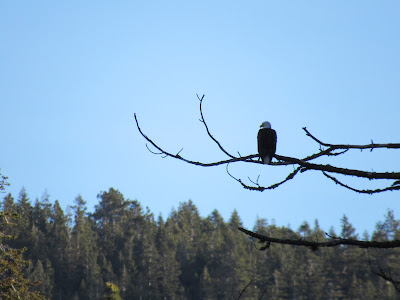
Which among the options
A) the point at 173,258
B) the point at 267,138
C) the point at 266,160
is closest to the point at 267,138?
the point at 267,138

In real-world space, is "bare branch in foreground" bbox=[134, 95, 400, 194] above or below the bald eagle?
below

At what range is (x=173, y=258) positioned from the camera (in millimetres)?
123062

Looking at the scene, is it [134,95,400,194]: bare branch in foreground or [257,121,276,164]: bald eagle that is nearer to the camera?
[134,95,400,194]: bare branch in foreground

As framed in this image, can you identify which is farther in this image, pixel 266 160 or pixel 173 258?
pixel 173 258

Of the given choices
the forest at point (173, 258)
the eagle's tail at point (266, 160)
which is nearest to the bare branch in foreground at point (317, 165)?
the eagle's tail at point (266, 160)

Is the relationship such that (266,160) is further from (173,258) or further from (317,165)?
(173,258)

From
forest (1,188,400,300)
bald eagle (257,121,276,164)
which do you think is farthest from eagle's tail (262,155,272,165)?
forest (1,188,400,300)

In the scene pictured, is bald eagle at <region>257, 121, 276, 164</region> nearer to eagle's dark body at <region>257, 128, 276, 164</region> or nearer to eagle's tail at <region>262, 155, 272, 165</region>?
A: eagle's dark body at <region>257, 128, 276, 164</region>

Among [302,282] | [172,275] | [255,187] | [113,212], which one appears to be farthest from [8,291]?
[113,212]

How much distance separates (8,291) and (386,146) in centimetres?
2454

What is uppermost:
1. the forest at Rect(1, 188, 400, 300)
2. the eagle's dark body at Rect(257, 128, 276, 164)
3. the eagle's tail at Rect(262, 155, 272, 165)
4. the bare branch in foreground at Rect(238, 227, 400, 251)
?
the forest at Rect(1, 188, 400, 300)

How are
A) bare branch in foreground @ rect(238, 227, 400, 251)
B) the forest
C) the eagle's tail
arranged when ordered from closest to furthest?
bare branch in foreground @ rect(238, 227, 400, 251), the eagle's tail, the forest

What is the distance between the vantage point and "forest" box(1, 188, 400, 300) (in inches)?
4264

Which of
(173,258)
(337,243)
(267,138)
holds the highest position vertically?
(173,258)
